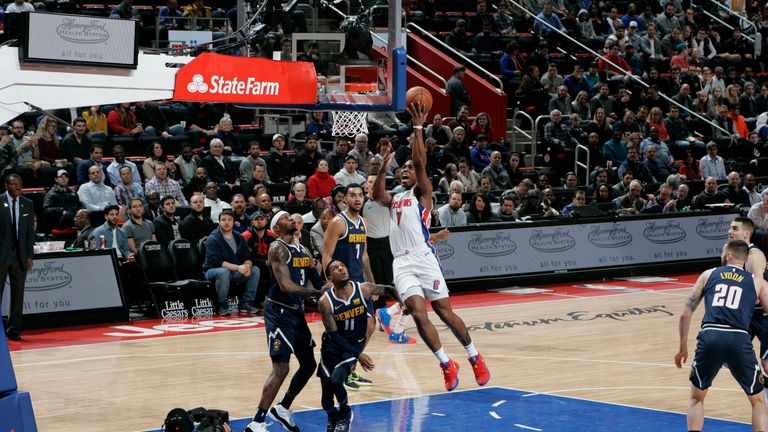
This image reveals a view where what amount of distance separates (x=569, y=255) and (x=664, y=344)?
5.90 metres

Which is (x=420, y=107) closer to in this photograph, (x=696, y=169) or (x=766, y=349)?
(x=766, y=349)

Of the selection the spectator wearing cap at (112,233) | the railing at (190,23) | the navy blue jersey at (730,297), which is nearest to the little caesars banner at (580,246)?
the spectator wearing cap at (112,233)

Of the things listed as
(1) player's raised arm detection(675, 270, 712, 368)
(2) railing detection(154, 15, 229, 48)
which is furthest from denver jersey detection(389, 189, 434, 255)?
(2) railing detection(154, 15, 229, 48)

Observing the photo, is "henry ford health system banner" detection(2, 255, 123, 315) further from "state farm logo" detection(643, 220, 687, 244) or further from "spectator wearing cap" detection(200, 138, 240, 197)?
"state farm logo" detection(643, 220, 687, 244)

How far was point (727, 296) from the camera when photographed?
28.6 ft

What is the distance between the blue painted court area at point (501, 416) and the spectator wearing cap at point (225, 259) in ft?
18.9

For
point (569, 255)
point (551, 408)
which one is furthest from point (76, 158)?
point (551, 408)

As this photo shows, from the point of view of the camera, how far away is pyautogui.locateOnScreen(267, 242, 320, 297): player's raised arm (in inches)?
381

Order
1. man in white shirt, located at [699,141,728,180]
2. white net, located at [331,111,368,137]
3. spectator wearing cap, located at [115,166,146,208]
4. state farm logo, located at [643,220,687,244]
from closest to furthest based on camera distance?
white net, located at [331,111,368,137] < spectator wearing cap, located at [115,166,146,208] < state farm logo, located at [643,220,687,244] < man in white shirt, located at [699,141,728,180]

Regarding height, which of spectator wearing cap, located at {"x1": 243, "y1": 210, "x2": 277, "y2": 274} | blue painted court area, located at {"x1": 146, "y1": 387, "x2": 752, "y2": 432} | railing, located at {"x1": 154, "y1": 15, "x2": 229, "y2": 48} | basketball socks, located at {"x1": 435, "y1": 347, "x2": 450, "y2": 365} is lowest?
spectator wearing cap, located at {"x1": 243, "y1": 210, "x2": 277, "y2": 274}

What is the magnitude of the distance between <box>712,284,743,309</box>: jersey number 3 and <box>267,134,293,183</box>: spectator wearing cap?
11633 mm

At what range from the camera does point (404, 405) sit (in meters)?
10.8

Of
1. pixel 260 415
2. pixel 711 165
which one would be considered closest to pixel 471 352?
pixel 260 415

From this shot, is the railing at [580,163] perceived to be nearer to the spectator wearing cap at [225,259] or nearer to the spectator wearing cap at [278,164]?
the spectator wearing cap at [278,164]
